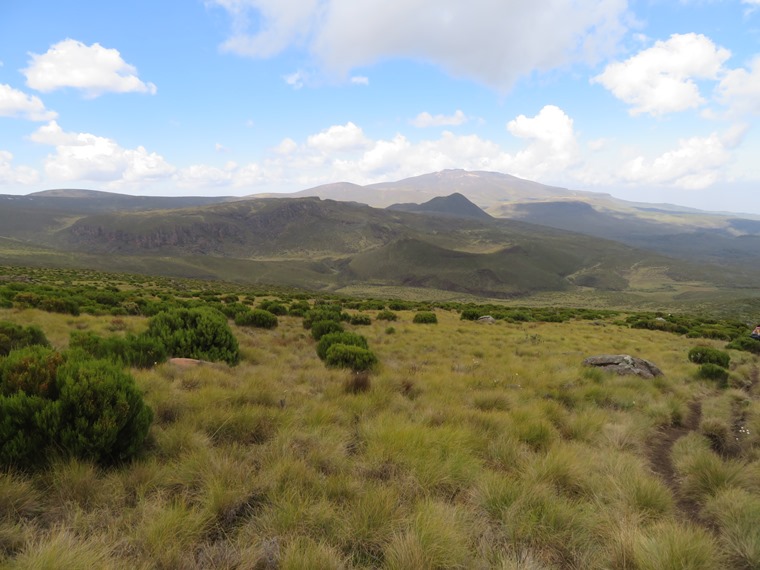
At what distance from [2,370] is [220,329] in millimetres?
5491

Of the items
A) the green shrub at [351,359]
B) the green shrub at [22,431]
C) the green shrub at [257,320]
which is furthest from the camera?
the green shrub at [257,320]

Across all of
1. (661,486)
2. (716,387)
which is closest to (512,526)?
(661,486)

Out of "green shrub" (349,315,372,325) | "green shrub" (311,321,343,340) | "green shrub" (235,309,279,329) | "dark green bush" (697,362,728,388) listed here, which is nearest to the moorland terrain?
"dark green bush" (697,362,728,388)

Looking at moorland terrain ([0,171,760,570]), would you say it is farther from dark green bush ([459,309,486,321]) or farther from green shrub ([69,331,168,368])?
dark green bush ([459,309,486,321])

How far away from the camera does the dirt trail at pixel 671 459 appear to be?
4.49m

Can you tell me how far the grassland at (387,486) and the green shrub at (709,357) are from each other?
7.54m

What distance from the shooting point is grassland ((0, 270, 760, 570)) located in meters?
3.04

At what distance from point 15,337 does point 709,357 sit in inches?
817

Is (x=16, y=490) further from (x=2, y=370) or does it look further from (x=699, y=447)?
(x=699, y=447)

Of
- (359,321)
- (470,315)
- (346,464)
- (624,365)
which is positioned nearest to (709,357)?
(624,365)

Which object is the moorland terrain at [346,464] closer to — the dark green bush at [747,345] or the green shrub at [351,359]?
the green shrub at [351,359]

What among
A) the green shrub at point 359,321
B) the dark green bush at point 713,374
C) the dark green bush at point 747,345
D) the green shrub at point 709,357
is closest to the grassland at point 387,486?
the dark green bush at point 713,374

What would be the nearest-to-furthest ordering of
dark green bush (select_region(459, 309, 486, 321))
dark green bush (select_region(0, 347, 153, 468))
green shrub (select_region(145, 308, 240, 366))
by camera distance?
dark green bush (select_region(0, 347, 153, 468))
green shrub (select_region(145, 308, 240, 366))
dark green bush (select_region(459, 309, 486, 321))

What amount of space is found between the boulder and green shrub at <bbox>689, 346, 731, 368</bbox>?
3.77 meters
